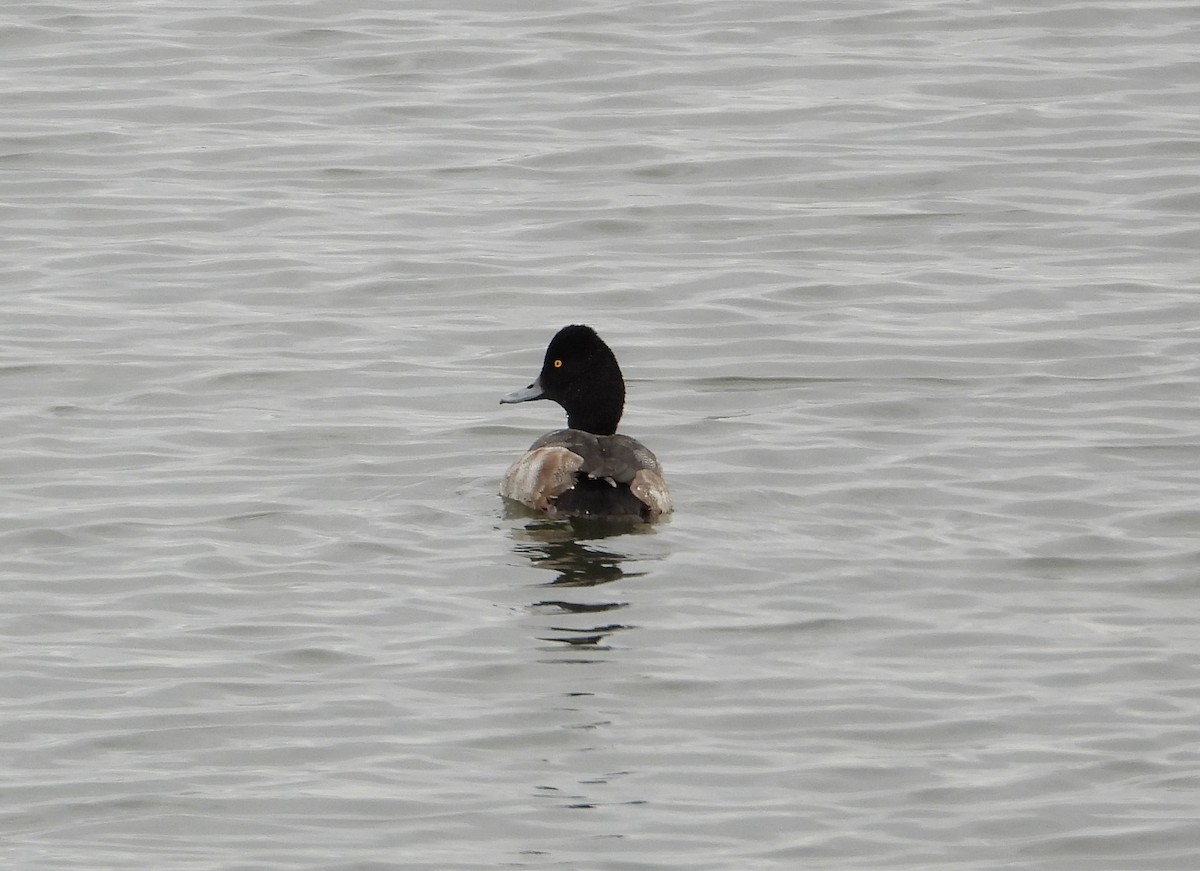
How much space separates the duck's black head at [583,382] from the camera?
12.5 m

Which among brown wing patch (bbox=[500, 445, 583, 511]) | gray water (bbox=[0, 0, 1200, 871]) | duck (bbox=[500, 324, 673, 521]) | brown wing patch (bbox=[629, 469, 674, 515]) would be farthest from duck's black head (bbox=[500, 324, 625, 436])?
brown wing patch (bbox=[629, 469, 674, 515])

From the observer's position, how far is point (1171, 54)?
20.9m

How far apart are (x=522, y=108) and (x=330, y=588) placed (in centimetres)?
1031

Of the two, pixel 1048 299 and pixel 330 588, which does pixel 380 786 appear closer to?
pixel 330 588

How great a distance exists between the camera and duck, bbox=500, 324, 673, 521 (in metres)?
11.4

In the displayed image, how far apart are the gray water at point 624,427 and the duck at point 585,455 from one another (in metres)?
0.18

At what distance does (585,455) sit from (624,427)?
1.57m

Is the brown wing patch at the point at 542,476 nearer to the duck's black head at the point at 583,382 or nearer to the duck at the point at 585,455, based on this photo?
the duck at the point at 585,455

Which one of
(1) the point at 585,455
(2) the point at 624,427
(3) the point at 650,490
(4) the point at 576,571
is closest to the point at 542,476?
(1) the point at 585,455

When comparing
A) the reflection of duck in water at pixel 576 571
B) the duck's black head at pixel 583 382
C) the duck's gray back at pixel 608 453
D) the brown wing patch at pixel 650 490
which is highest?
the duck's black head at pixel 583 382

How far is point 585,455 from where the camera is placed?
38.4 feet

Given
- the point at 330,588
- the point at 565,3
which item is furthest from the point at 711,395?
the point at 565,3

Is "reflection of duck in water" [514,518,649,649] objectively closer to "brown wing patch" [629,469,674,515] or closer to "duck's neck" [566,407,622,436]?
"brown wing patch" [629,469,674,515]

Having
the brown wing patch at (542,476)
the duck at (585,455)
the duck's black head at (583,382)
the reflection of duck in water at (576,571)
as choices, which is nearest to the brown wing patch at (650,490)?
the duck at (585,455)
